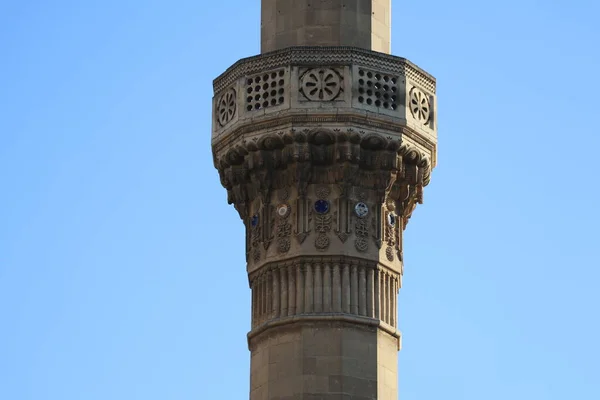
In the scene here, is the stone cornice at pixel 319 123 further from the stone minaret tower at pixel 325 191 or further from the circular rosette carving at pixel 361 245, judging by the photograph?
the circular rosette carving at pixel 361 245

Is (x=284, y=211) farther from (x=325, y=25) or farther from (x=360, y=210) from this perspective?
(x=325, y=25)

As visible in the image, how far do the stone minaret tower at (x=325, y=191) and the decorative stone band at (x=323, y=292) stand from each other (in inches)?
0.7

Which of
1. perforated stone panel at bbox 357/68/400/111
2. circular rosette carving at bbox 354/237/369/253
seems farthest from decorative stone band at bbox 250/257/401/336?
perforated stone panel at bbox 357/68/400/111

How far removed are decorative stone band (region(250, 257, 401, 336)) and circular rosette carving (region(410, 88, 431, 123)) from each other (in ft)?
9.94

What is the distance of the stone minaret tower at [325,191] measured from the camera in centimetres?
4750

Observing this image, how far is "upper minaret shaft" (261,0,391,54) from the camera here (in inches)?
1941

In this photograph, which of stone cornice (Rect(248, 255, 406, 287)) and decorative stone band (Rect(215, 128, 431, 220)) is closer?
stone cornice (Rect(248, 255, 406, 287))

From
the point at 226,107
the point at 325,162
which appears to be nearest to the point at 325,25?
the point at 226,107

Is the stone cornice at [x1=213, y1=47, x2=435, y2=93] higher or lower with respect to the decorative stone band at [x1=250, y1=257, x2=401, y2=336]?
higher

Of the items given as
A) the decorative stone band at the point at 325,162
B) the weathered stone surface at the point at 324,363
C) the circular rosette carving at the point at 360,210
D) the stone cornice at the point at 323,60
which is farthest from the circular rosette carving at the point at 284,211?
the stone cornice at the point at 323,60

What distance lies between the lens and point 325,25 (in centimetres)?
4941

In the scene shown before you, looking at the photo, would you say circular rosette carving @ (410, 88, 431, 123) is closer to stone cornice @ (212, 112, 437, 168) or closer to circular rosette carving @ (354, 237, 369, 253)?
stone cornice @ (212, 112, 437, 168)

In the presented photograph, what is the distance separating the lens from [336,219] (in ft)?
158

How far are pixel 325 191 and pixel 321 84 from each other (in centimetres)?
204
